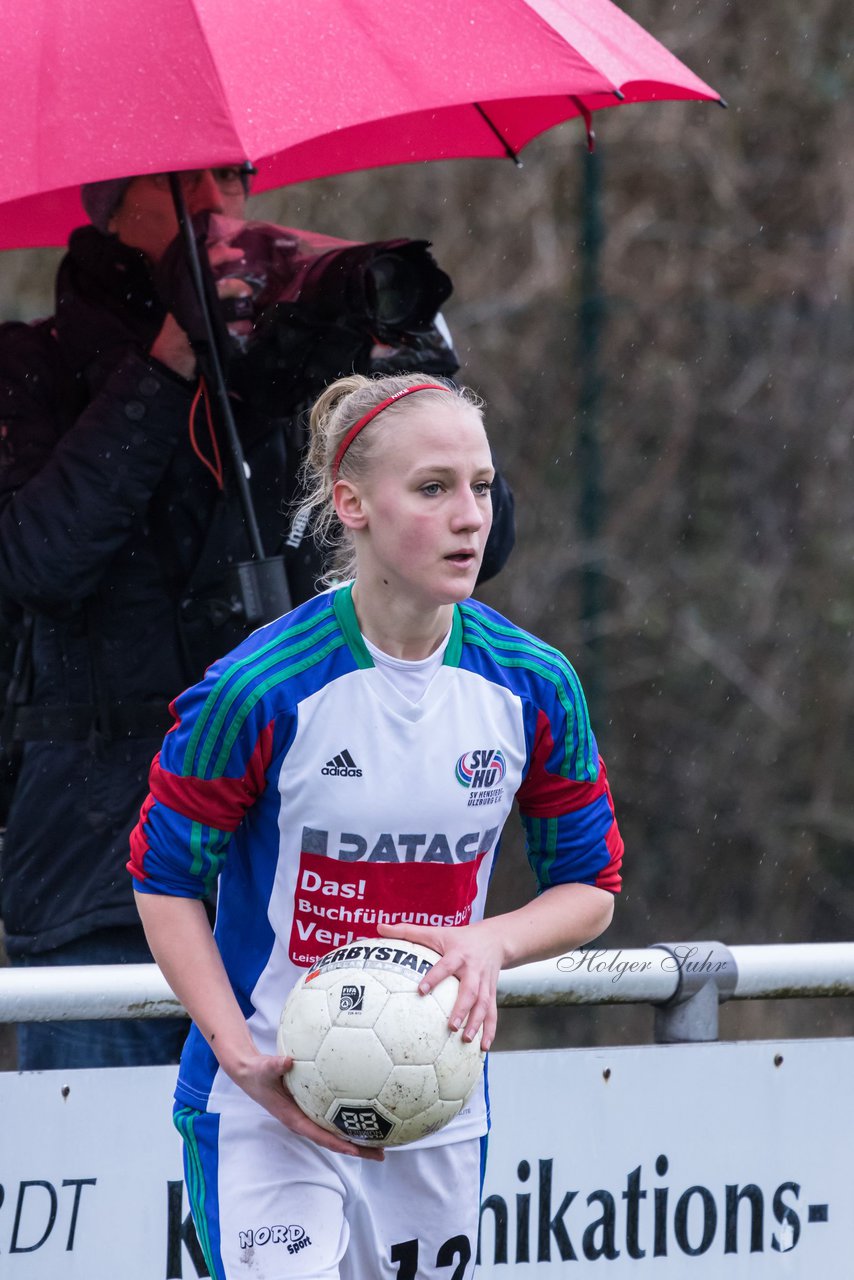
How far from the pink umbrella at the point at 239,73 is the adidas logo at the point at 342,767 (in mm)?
1057

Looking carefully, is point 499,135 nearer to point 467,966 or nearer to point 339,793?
point 339,793

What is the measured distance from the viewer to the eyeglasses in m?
3.54

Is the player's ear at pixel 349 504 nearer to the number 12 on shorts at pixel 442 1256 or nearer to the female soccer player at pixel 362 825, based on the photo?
the female soccer player at pixel 362 825

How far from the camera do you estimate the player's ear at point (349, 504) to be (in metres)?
2.57

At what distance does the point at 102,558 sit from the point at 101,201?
0.79 meters

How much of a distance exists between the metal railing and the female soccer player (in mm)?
447

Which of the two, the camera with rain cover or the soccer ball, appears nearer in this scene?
the soccer ball

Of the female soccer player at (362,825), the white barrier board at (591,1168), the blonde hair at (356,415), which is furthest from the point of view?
the white barrier board at (591,1168)

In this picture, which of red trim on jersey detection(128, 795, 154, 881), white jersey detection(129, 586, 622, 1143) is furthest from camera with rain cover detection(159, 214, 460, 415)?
red trim on jersey detection(128, 795, 154, 881)

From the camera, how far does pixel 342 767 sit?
250 cm

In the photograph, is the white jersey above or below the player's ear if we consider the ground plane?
below

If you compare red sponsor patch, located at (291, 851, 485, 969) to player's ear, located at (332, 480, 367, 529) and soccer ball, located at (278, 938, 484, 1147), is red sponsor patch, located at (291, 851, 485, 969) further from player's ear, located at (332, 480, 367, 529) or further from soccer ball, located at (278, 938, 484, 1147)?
player's ear, located at (332, 480, 367, 529)

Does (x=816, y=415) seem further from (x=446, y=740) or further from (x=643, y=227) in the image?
(x=446, y=740)

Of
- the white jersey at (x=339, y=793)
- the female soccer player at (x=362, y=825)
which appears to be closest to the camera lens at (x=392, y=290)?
the female soccer player at (x=362, y=825)
